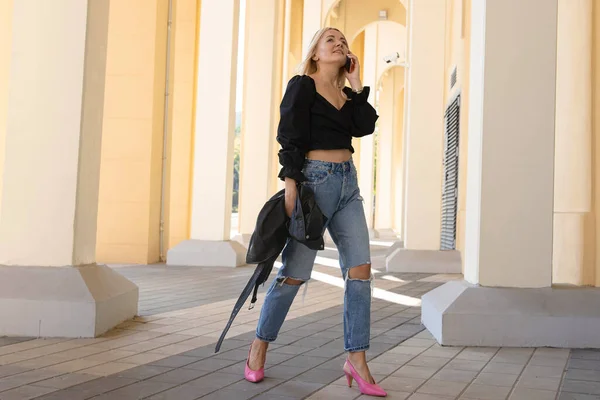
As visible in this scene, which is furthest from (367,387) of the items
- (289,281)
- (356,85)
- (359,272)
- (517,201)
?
(517,201)

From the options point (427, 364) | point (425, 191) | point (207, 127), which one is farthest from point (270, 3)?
point (427, 364)

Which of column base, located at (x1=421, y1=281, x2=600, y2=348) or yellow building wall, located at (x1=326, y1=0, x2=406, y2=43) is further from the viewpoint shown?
yellow building wall, located at (x1=326, y1=0, x2=406, y2=43)

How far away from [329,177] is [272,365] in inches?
50.2

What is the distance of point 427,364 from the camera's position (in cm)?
425

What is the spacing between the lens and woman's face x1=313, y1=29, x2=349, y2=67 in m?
3.74

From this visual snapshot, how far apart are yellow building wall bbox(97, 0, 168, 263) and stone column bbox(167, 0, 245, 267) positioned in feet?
2.90

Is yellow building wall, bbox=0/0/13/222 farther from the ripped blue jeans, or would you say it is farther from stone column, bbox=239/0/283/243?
stone column, bbox=239/0/283/243

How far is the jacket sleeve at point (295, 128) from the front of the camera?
3.58m

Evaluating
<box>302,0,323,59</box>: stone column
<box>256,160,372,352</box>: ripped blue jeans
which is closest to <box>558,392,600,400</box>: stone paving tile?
<box>256,160,372,352</box>: ripped blue jeans

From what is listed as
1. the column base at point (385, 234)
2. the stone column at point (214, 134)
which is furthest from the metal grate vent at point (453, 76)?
the column base at point (385, 234)

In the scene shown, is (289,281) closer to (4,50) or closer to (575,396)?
(575,396)

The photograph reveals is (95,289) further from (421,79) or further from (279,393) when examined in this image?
(421,79)

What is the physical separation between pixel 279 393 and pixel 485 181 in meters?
2.30

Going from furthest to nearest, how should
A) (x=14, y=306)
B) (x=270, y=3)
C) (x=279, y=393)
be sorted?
1. (x=270, y=3)
2. (x=14, y=306)
3. (x=279, y=393)
